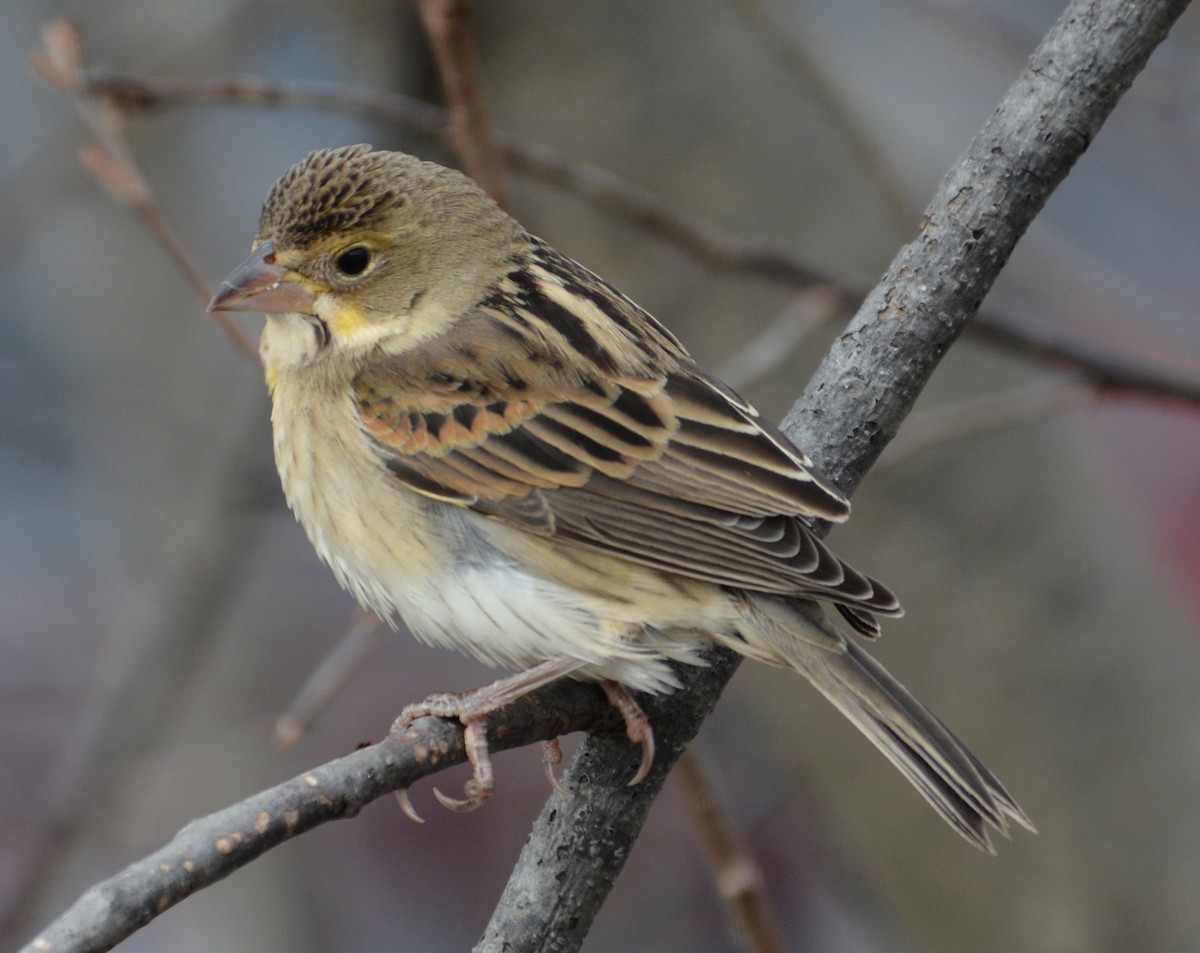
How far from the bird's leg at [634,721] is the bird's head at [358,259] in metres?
1.11

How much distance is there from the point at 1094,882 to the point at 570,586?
2226 mm

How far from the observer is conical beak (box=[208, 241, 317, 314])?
3.61 meters

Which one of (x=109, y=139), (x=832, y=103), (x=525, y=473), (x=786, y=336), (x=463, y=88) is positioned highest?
(x=832, y=103)

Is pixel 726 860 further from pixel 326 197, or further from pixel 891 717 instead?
pixel 326 197

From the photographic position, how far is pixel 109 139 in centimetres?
407

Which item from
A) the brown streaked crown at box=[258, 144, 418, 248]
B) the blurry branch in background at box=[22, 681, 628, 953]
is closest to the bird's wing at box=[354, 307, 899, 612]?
the brown streaked crown at box=[258, 144, 418, 248]

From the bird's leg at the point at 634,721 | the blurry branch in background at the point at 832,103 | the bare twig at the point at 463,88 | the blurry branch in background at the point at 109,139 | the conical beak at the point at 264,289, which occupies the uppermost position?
the blurry branch in background at the point at 832,103

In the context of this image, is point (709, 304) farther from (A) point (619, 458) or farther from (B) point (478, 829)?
(B) point (478, 829)

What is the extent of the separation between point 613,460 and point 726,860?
99 cm

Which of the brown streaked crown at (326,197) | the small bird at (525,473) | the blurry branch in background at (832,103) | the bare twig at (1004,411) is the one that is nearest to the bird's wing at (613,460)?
the small bird at (525,473)

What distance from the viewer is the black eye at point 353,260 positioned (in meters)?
3.81

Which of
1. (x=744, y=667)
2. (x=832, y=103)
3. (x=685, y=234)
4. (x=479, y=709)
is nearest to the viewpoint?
(x=479, y=709)

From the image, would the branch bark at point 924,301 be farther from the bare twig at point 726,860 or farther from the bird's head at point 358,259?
the bird's head at point 358,259

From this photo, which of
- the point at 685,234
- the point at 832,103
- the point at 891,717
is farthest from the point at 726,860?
the point at 832,103
